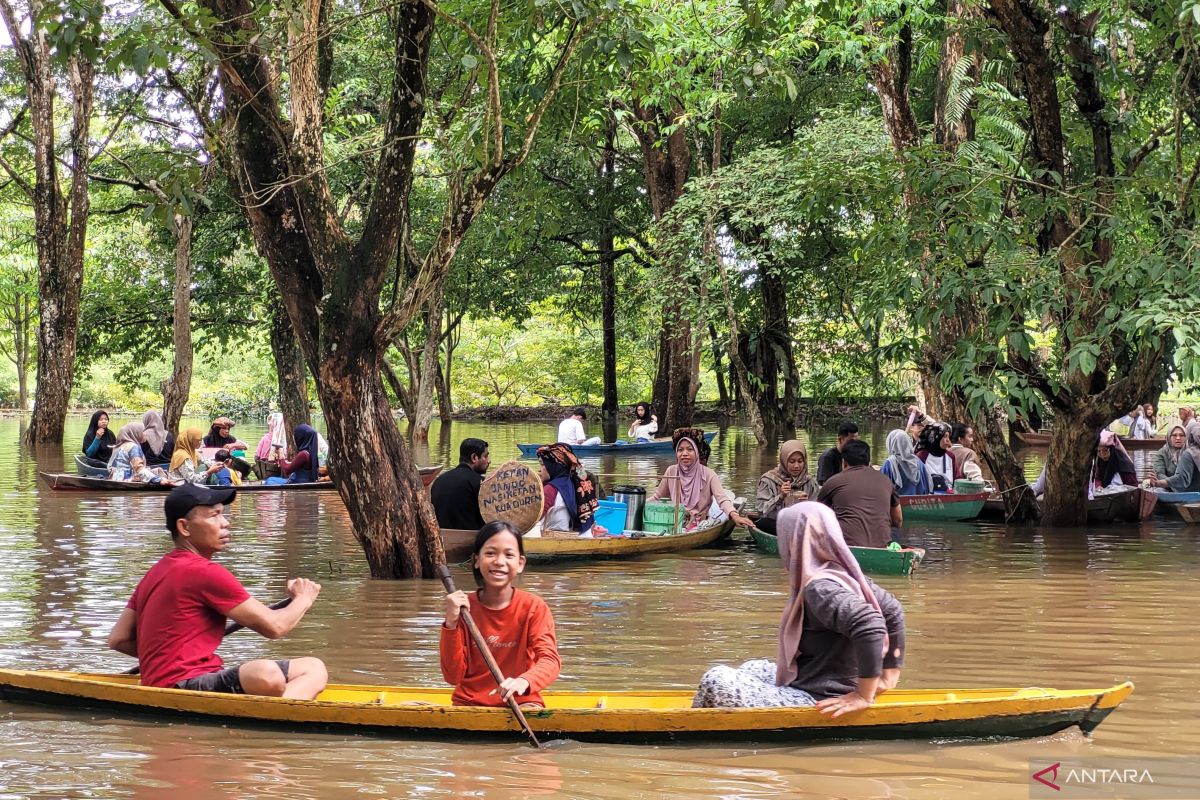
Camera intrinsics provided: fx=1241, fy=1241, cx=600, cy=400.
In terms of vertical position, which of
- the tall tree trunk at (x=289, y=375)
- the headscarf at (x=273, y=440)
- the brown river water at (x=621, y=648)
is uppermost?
the tall tree trunk at (x=289, y=375)

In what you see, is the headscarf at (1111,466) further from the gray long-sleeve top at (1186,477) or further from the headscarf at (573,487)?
the headscarf at (573,487)

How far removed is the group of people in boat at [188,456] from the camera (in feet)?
54.3

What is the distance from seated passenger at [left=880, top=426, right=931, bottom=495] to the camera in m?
14.4

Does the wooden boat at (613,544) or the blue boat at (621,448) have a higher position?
the blue boat at (621,448)

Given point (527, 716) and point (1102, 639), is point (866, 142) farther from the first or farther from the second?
point (527, 716)

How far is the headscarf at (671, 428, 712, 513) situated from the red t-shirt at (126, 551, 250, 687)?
717 cm

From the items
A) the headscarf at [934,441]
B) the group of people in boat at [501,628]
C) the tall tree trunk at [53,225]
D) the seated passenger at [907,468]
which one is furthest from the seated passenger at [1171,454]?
the tall tree trunk at [53,225]

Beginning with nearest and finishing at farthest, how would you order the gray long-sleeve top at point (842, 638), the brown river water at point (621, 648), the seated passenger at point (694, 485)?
the gray long-sleeve top at point (842, 638) → the brown river water at point (621, 648) → the seated passenger at point (694, 485)

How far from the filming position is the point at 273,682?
5.57 m

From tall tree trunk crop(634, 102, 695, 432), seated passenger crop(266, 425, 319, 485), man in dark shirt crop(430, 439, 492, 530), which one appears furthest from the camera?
tall tree trunk crop(634, 102, 695, 432)

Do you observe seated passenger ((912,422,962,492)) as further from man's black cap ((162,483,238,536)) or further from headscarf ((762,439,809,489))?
man's black cap ((162,483,238,536))

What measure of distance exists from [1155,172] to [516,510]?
7.15 meters

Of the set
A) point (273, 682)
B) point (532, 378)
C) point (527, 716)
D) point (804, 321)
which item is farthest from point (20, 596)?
point (532, 378)

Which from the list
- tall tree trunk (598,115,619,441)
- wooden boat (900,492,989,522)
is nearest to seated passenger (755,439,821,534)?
wooden boat (900,492,989,522)
